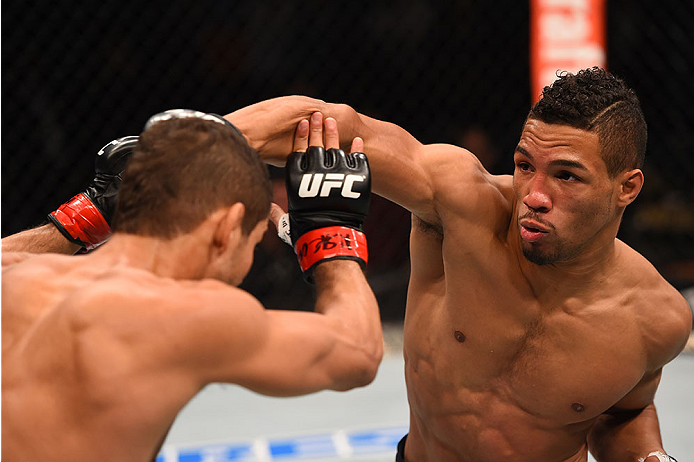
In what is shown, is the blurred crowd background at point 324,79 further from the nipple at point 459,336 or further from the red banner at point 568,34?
the nipple at point 459,336

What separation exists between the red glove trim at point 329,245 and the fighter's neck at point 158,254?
0.27 metres

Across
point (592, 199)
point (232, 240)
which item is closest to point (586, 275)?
point (592, 199)

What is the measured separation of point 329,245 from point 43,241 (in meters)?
0.64

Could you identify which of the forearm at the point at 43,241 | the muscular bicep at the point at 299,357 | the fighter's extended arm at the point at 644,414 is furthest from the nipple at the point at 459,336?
the forearm at the point at 43,241

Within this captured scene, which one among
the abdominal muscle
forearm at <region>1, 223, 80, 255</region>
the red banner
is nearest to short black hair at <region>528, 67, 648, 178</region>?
the abdominal muscle

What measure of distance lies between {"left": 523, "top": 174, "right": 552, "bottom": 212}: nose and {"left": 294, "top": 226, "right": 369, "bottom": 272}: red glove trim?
391 millimetres

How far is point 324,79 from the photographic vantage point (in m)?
4.43

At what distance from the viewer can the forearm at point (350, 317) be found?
1291mm

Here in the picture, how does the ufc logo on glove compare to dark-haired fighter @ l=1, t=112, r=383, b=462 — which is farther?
the ufc logo on glove

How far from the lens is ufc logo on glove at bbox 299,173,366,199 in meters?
1.41

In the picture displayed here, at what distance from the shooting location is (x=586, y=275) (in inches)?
70.1

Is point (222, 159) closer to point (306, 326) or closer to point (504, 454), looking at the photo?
point (306, 326)

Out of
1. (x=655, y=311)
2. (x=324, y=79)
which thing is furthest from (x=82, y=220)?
(x=324, y=79)

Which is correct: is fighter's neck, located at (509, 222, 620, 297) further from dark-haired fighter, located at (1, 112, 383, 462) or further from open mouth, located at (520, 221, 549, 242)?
dark-haired fighter, located at (1, 112, 383, 462)
